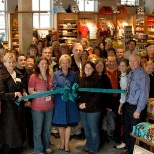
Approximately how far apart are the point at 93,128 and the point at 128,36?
536 cm

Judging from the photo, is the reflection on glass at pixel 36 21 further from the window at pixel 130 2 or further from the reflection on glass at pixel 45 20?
the window at pixel 130 2

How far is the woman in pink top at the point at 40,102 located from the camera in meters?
5.00

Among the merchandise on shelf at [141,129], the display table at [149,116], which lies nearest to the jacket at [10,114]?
the merchandise on shelf at [141,129]

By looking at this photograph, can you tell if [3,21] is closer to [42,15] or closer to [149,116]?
[42,15]

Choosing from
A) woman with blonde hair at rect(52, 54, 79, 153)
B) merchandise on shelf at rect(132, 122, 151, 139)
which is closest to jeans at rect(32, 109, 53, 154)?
woman with blonde hair at rect(52, 54, 79, 153)

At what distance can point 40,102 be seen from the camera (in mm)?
4992

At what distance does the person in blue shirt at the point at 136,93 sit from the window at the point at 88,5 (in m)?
12.5

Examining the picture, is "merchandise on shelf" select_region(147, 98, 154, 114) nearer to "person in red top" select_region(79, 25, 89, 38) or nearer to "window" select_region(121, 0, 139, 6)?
"person in red top" select_region(79, 25, 89, 38)

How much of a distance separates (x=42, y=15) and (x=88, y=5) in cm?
260

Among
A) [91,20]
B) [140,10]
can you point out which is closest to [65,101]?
[91,20]

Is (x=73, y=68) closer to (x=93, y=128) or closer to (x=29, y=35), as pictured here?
(x=93, y=128)

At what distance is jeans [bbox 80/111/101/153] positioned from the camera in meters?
5.13

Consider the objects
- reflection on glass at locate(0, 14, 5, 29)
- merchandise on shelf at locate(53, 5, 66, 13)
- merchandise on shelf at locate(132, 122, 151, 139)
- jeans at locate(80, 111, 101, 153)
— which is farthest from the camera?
merchandise on shelf at locate(53, 5, 66, 13)

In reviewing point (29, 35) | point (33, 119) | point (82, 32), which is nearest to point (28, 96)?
point (33, 119)
